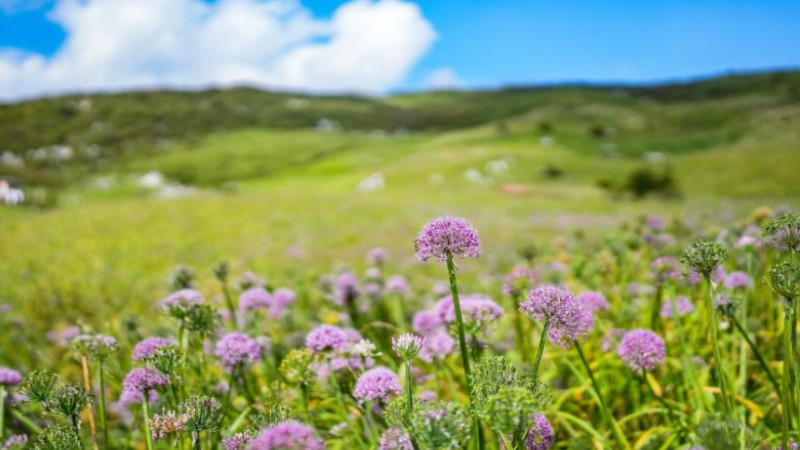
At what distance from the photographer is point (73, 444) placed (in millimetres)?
1761

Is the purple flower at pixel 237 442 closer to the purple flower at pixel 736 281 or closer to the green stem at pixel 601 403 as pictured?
the green stem at pixel 601 403

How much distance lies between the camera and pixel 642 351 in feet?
8.70

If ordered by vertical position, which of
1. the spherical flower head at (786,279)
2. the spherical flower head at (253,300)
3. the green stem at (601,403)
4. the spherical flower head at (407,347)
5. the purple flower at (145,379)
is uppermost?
the spherical flower head at (253,300)

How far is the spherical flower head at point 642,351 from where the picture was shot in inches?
104

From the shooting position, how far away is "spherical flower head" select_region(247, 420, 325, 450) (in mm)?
1358

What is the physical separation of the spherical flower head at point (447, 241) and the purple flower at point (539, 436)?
24.0 inches

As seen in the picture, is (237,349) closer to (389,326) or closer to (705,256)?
(389,326)

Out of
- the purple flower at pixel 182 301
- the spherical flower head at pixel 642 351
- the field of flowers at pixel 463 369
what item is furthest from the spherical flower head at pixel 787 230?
the purple flower at pixel 182 301

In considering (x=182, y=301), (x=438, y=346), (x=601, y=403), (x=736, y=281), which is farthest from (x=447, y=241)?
(x=736, y=281)

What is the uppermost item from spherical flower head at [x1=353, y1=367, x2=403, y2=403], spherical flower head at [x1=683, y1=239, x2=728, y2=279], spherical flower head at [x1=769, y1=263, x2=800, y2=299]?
spherical flower head at [x1=683, y1=239, x2=728, y2=279]

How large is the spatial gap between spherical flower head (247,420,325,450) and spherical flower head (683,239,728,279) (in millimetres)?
1419

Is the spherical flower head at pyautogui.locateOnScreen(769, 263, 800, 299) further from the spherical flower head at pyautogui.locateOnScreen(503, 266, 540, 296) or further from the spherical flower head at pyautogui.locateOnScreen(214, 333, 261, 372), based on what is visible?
the spherical flower head at pyautogui.locateOnScreen(214, 333, 261, 372)

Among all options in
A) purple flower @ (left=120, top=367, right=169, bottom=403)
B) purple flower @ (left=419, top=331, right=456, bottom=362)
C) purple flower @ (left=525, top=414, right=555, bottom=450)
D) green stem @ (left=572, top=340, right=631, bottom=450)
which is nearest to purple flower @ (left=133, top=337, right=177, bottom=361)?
purple flower @ (left=120, top=367, right=169, bottom=403)

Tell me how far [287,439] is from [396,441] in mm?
460
